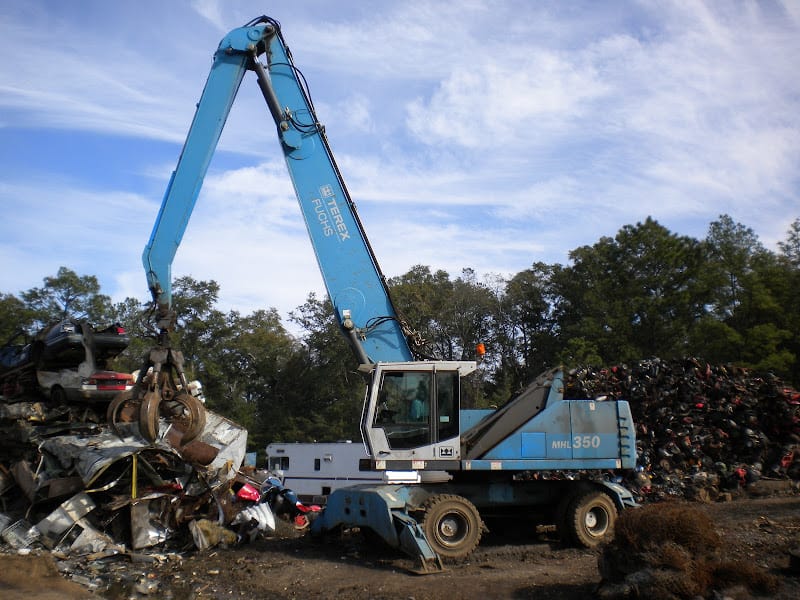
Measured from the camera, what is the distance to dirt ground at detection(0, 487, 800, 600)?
7605 millimetres

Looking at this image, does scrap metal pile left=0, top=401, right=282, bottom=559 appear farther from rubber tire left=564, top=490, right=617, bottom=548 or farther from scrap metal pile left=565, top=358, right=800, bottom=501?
scrap metal pile left=565, top=358, right=800, bottom=501

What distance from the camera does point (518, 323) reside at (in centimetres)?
4288

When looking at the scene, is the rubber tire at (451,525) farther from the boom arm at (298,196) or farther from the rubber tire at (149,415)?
the rubber tire at (149,415)

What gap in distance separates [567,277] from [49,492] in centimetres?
3516

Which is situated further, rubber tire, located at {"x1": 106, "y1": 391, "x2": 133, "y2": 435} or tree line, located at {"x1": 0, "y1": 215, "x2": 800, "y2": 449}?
tree line, located at {"x1": 0, "y1": 215, "x2": 800, "y2": 449}

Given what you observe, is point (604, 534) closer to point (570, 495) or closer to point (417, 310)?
point (570, 495)

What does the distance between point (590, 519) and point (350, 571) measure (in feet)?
11.5

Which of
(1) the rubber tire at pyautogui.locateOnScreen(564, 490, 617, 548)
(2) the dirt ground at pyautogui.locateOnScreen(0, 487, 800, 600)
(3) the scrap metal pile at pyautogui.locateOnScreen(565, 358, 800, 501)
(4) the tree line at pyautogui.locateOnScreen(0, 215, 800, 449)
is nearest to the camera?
(2) the dirt ground at pyautogui.locateOnScreen(0, 487, 800, 600)

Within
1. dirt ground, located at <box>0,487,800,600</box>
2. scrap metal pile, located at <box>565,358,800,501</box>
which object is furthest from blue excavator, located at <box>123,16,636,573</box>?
scrap metal pile, located at <box>565,358,800,501</box>

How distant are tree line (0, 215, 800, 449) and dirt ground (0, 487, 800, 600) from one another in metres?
22.8

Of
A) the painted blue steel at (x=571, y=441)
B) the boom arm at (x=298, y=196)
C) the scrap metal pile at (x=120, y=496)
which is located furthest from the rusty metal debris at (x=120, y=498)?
the painted blue steel at (x=571, y=441)

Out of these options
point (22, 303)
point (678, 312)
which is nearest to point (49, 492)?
point (678, 312)

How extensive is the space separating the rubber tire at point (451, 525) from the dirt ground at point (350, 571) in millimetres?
213

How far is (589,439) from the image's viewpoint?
10117mm
